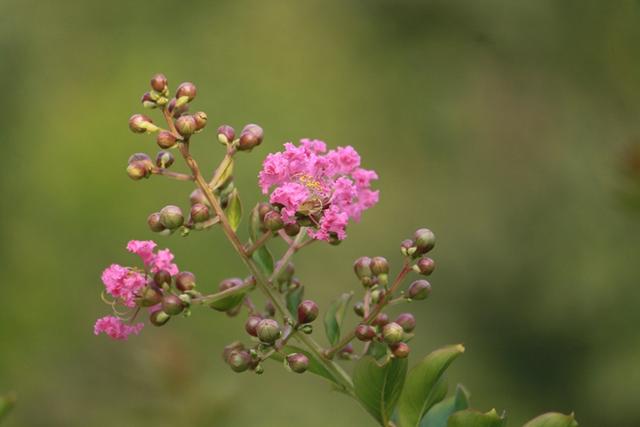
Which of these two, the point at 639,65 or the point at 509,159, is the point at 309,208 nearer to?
the point at 639,65

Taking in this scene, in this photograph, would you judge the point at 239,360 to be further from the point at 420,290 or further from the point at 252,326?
the point at 420,290

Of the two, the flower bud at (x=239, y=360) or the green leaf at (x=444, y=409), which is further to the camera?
the green leaf at (x=444, y=409)

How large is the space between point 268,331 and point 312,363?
0.08 m

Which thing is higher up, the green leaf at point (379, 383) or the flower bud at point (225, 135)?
the flower bud at point (225, 135)

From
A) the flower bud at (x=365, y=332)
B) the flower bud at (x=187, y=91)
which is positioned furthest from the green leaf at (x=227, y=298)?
the flower bud at (x=187, y=91)

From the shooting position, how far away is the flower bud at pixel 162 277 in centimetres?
104

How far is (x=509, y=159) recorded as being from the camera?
163 inches

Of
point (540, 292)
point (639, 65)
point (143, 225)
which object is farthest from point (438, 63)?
point (639, 65)

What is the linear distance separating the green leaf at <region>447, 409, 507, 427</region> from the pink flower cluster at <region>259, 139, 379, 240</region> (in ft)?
0.77

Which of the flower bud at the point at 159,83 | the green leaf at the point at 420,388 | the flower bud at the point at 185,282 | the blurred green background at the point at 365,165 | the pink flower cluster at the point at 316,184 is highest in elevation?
the flower bud at the point at 159,83

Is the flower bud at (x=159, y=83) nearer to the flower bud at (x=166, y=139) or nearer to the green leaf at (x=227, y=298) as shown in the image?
the flower bud at (x=166, y=139)

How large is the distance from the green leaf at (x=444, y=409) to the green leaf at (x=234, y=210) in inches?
13.0

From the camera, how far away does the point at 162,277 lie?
40.9 inches

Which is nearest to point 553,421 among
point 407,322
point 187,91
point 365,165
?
point 407,322
